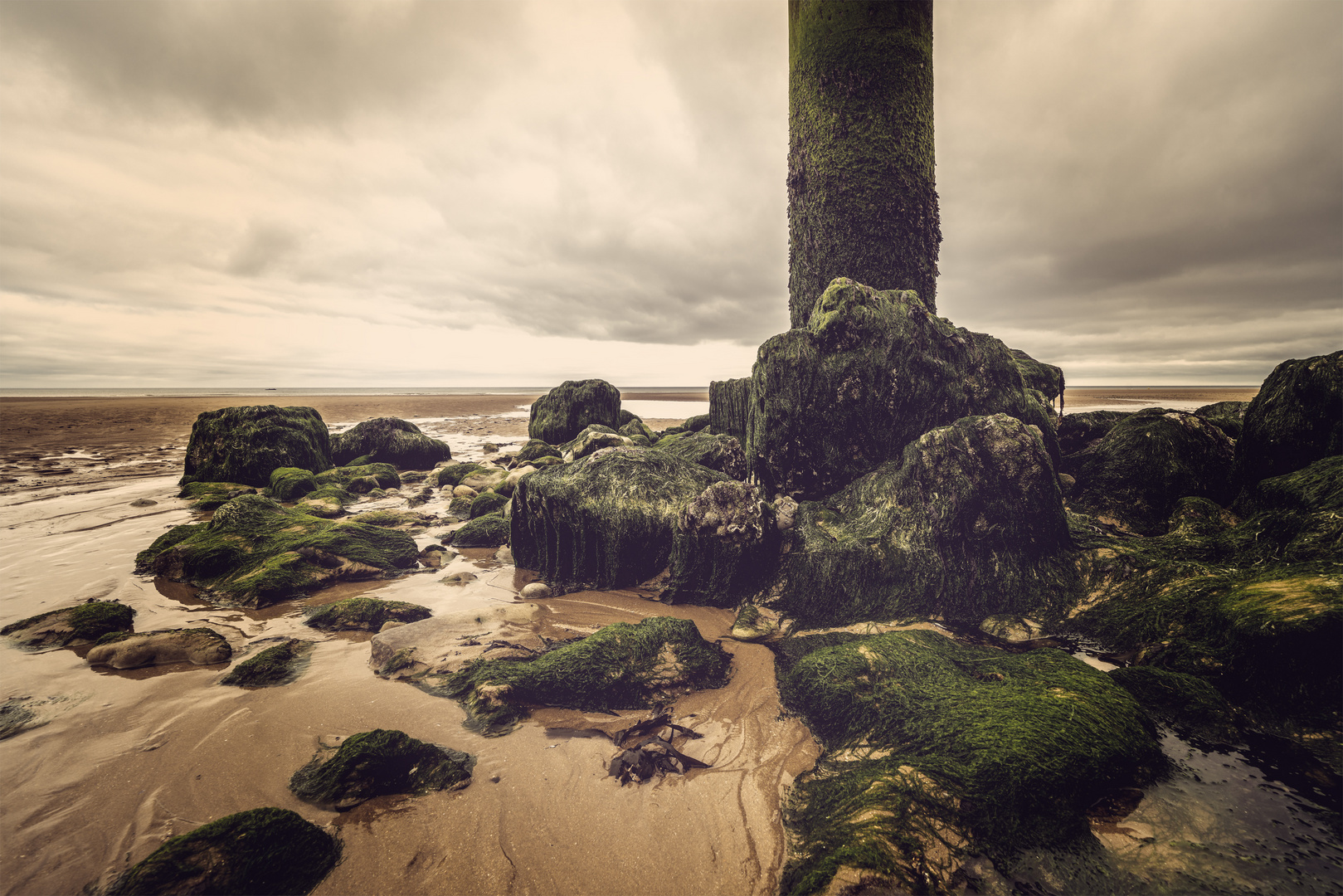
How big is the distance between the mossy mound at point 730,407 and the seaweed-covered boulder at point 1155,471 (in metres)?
5.47

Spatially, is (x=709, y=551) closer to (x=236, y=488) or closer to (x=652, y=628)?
(x=652, y=628)

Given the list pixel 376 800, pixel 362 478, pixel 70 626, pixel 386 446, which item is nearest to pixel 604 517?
pixel 376 800

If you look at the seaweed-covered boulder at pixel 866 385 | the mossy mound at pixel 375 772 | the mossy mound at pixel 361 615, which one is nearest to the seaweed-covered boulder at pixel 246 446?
the mossy mound at pixel 361 615

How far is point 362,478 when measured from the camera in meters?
12.6

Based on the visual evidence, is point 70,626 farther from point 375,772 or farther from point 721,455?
point 721,455

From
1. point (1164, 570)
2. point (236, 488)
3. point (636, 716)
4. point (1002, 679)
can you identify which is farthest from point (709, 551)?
point (236, 488)

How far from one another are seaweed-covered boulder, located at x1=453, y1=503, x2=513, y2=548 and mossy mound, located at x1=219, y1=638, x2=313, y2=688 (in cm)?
383

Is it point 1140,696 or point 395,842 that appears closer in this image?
point 395,842

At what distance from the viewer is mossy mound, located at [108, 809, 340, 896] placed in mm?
2365

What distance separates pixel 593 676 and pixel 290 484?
34.9 feet

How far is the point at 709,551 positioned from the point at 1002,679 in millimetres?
3110

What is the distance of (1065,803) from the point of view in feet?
8.96

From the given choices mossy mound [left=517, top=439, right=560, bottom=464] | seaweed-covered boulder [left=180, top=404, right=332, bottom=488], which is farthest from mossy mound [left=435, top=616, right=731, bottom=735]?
seaweed-covered boulder [left=180, top=404, right=332, bottom=488]

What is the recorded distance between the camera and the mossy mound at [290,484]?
1127cm
